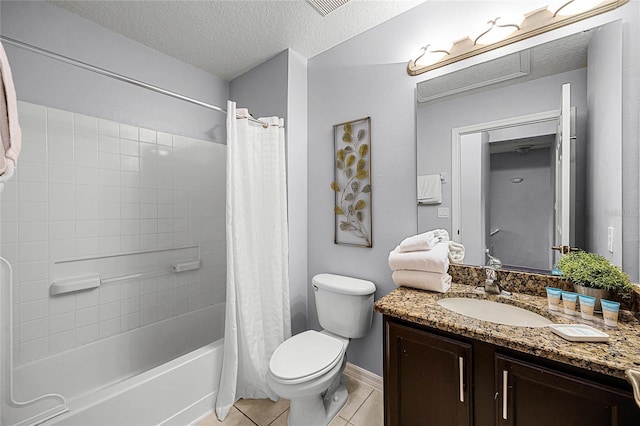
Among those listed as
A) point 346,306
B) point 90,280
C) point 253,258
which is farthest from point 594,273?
point 90,280

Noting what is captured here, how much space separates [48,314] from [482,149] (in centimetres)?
274

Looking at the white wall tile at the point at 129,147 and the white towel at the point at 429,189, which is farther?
the white wall tile at the point at 129,147

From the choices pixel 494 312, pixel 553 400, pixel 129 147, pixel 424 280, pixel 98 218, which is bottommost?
pixel 553 400

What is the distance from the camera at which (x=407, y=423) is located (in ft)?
3.62

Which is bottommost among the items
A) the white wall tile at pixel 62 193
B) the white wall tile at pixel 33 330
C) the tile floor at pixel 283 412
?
the tile floor at pixel 283 412

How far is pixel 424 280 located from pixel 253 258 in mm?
1051

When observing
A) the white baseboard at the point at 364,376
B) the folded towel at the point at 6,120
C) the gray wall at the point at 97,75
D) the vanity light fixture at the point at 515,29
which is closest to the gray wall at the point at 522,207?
the vanity light fixture at the point at 515,29

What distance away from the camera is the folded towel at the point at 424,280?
4.22 ft

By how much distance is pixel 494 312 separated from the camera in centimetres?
121

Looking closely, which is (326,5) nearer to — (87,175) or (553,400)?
(87,175)

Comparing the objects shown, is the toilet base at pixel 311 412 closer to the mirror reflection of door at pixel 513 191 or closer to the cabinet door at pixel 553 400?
the cabinet door at pixel 553 400

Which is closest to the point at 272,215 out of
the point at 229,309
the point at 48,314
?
the point at 229,309

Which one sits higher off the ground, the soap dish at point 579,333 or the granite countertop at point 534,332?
the soap dish at point 579,333

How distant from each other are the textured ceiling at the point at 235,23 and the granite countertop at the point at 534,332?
5.77ft
